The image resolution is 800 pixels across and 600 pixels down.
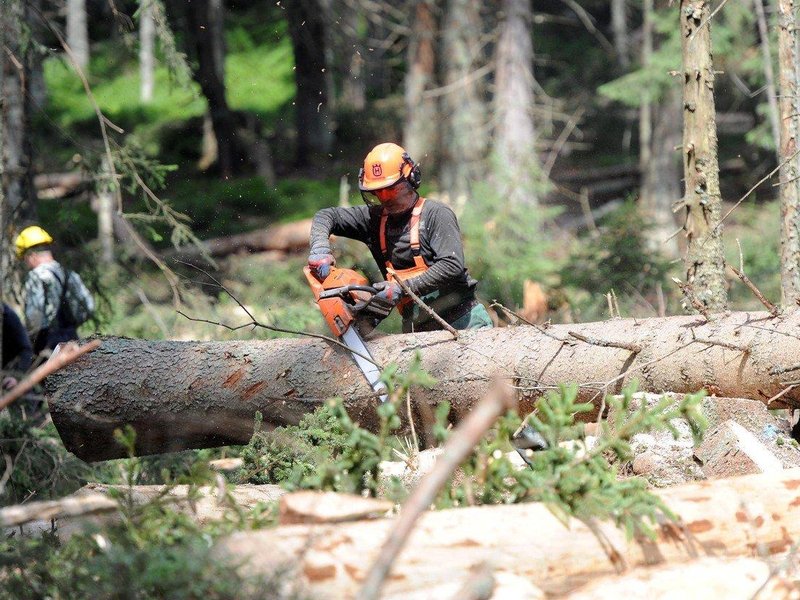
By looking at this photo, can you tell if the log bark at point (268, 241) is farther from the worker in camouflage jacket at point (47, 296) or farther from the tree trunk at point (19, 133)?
the worker in camouflage jacket at point (47, 296)

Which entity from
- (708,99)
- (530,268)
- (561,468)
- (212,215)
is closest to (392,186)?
(708,99)

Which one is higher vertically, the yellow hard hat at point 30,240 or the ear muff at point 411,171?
the ear muff at point 411,171

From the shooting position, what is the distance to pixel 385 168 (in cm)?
633

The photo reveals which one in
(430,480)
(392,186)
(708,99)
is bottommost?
(430,480)

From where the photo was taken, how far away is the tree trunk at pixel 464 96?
1758 centimetres

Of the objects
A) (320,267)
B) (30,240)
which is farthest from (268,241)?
(320,267)

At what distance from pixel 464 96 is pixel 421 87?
46.2 inches

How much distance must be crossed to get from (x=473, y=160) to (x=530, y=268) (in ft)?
19.0

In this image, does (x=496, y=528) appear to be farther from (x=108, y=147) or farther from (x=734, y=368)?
(x=108, y=147)

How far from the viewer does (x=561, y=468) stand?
3.91m

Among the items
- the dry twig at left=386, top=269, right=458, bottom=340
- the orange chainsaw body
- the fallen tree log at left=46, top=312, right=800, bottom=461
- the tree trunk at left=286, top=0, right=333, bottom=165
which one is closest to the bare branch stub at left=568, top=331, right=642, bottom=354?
the fallen tree log at left=46, top=312, right=800, bottom=461

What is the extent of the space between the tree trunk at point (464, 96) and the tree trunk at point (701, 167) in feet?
35.0

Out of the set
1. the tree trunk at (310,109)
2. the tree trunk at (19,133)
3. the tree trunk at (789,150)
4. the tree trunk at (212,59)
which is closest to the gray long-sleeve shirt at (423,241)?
the tree trunk at (789,150)

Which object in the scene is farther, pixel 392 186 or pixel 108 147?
pixel 108 147
